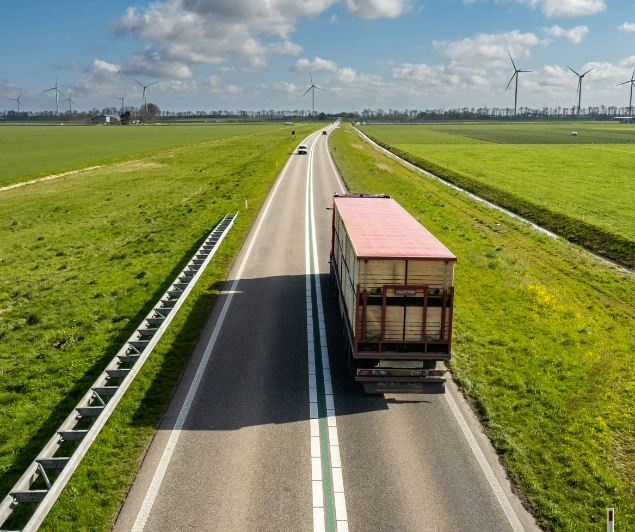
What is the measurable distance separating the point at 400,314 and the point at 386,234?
2.79 metres

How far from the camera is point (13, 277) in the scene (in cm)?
2384

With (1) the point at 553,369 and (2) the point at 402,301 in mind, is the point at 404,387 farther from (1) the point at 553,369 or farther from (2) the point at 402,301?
(1) the point at 553,369

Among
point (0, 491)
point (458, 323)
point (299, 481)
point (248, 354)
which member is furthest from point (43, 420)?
point (458, 323)

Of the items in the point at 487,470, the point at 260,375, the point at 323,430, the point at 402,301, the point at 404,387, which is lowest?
the point at 487,470

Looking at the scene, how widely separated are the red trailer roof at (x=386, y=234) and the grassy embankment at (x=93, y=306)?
6.22 m

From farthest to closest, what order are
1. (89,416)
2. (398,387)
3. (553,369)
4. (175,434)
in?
1. (553,369)
2. (398,387)
3. (89,416)
4. (175,434)

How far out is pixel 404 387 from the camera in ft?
42.4

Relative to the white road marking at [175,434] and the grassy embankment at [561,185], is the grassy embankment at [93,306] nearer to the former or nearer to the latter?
the white road marking at [175,434]

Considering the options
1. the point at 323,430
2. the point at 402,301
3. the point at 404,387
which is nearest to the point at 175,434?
the point at 323,430

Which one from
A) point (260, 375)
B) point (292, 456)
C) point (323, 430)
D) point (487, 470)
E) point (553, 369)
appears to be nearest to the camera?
point (487, 470)

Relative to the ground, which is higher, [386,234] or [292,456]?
[386,234]

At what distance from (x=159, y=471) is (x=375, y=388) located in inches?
213

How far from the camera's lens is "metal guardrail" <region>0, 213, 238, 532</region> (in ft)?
28.0

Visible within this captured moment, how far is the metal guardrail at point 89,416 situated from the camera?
8539 millimetres
